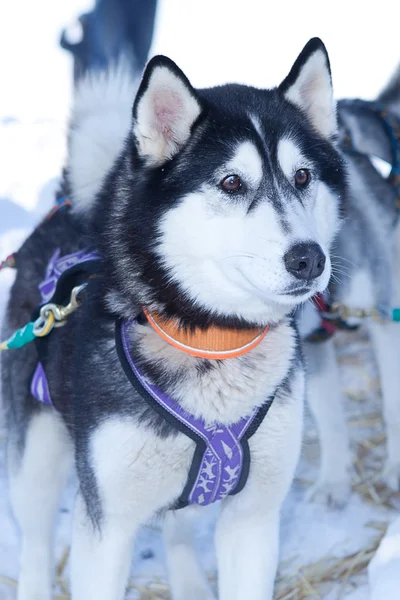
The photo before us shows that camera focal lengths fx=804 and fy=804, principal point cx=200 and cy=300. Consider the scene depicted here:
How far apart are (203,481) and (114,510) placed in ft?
0.69

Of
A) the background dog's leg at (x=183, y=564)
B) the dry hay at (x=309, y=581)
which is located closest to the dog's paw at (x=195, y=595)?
the background dog's leg at (x=183, y=564)

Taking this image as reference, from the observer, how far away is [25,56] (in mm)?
7184

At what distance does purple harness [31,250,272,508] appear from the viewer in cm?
178

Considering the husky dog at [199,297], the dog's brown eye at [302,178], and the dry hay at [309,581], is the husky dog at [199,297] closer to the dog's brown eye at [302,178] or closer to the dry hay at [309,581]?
the dog's brown eye at [302,178]

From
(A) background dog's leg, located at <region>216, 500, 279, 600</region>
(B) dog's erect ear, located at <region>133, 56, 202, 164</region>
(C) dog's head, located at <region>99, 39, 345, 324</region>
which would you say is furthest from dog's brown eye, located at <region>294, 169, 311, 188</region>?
(A) background dog's leg, located at <region>216, 500, 279, 600</region>

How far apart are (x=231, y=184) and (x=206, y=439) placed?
1.85 feet

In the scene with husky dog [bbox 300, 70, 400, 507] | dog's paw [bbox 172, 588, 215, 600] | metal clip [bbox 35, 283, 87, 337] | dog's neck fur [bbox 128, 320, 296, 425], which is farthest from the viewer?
husky dog [bbox 300, 70, 400, 507]

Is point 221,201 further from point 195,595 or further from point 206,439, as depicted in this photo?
point 195,595

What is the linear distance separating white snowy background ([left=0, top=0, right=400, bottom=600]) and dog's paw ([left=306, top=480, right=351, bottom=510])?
0.03m

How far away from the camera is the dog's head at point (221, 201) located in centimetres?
162

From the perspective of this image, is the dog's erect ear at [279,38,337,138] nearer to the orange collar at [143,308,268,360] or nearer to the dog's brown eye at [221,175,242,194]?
the dog's brown eye at [221,175,242,194]

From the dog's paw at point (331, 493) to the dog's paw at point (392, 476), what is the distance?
6.4 inches

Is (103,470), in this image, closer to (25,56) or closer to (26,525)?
Result: (26,525)

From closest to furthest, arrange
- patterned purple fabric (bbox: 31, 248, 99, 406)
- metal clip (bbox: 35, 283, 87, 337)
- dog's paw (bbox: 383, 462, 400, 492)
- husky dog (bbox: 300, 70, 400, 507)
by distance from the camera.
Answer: metal clip (bbox: 35, 283, 87, 337), patterned purple fabric (bbox: 31, 248, 99, 406), husky dog (bbox: 300, 70, 400, 507), dog's paw (bbox: 383, 462, 400, 492)
